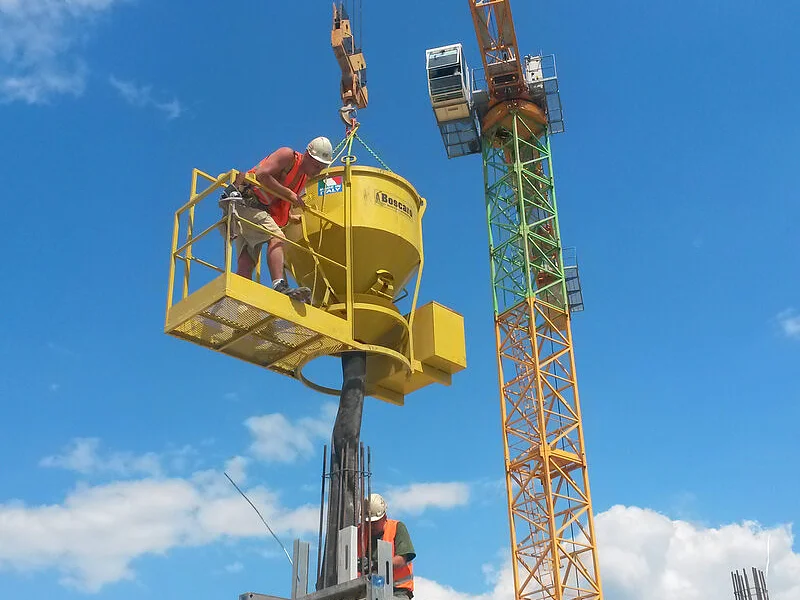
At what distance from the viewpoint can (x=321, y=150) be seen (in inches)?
430

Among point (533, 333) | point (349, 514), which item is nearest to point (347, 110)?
point (349, 514)

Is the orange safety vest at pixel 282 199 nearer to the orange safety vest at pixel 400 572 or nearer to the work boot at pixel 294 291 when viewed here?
the work boot at pixel 294 291

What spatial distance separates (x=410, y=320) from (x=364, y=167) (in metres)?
2.01

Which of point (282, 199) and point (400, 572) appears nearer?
point (400, 572)

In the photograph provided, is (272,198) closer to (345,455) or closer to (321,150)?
(321,150)

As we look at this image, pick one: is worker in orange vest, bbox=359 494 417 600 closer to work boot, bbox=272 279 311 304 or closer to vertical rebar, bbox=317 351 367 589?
vertical rebar, bbox=317 351 367 589

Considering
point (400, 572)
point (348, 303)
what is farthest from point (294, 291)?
point (400, 572)

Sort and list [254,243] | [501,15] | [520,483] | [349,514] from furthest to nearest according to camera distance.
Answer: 1. [501,15]
2. [520,483]
3. [254,243]
4. [349,514]

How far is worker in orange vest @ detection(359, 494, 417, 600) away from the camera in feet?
33.5

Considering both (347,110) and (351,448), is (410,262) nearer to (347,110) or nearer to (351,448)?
(351,448)

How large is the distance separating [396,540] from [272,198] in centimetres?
410

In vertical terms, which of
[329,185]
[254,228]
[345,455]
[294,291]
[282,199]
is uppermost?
[329,185]

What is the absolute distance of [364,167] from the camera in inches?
474

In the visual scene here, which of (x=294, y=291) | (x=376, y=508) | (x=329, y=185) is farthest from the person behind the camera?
(x=329, y=185)
